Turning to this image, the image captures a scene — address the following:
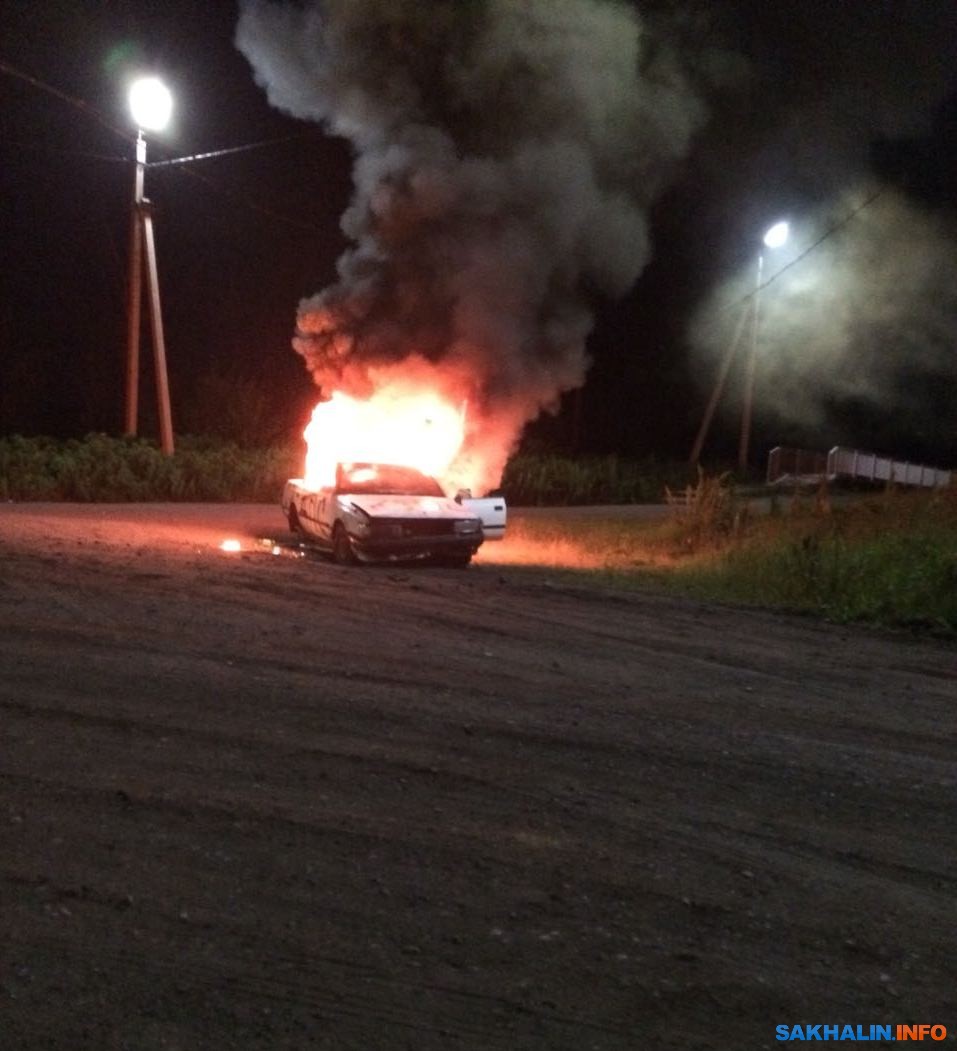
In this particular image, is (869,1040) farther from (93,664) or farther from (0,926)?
(93,664)

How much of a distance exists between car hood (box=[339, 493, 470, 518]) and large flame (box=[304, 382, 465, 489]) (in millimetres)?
5457

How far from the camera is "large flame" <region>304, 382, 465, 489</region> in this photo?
22.7m

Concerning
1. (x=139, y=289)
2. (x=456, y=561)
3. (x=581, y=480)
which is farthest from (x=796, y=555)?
(x=581, y=480)

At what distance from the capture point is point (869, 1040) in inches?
159

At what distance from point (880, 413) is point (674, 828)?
42727 mm

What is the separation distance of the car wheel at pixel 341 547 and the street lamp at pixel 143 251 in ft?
51.0

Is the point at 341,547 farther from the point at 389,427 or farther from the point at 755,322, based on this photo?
the point at 755,322

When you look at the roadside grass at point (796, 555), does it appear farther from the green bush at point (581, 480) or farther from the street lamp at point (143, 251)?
the green bush at point (581, 480)

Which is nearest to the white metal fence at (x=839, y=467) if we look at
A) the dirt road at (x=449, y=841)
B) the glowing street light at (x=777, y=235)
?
the glowing street light at (x=777, y=235)

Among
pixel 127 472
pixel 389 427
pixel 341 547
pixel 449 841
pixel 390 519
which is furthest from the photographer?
pixel 127 472

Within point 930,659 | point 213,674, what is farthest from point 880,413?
point 213,674

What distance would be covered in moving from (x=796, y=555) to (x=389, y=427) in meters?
9.22

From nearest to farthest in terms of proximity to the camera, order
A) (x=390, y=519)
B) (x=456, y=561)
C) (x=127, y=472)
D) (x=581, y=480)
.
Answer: (x=390, y=519)
(x=456, y=561)
(x=127, y=472)
(x=581, y=480)

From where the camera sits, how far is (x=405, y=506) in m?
16.6
